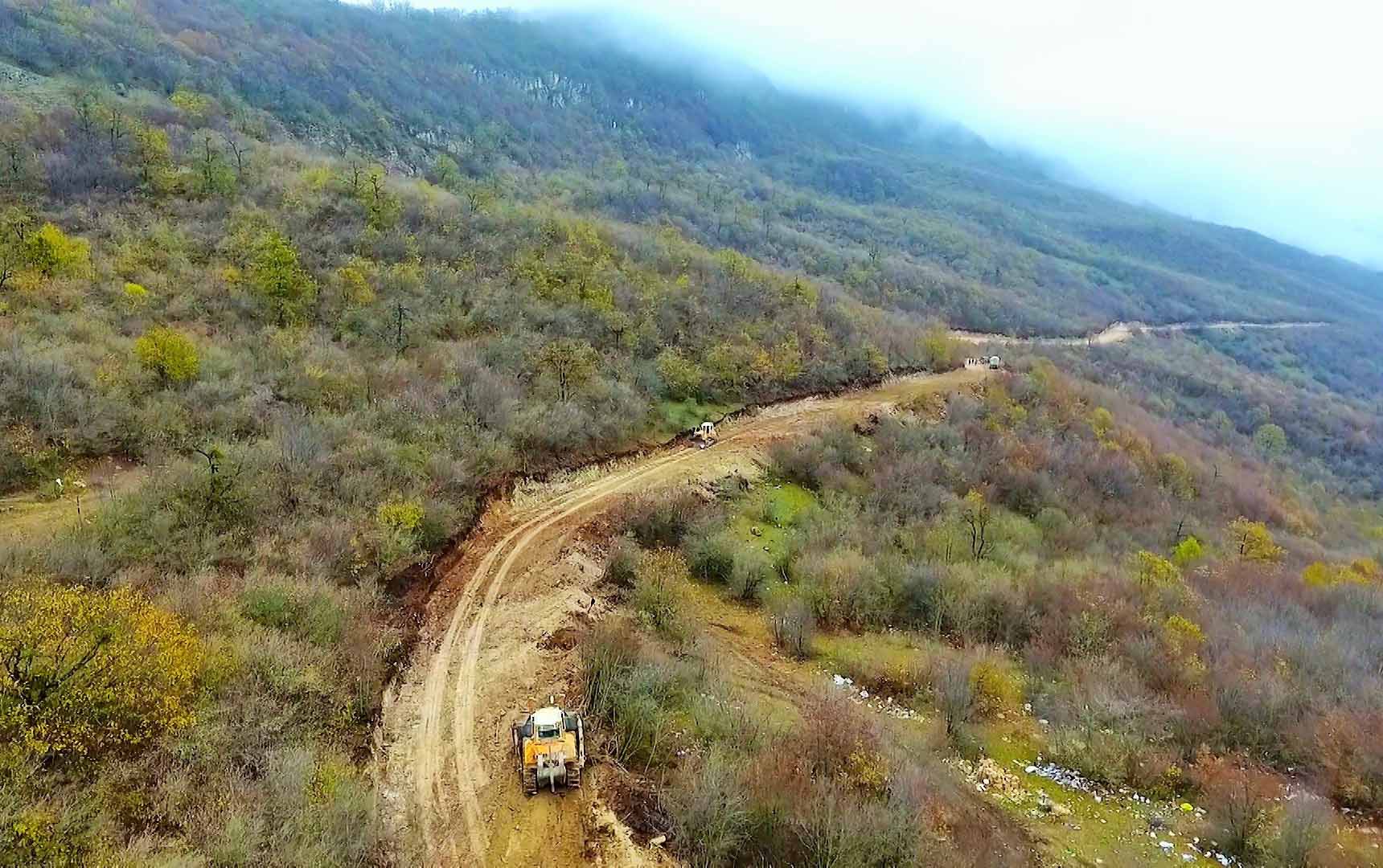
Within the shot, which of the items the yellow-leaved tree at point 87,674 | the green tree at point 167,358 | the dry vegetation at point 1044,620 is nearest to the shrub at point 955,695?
the dry vegetation at point 1044,620

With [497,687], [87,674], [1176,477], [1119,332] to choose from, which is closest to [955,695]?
[497,687]

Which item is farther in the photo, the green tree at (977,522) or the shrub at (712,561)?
the green tree at (977,522)

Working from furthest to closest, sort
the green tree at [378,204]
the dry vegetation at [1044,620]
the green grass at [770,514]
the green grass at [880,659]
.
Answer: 1. the green tree at [378,204]
2. the green grass at [770,514]
3. the green grass at [880,659]
4. the dry vegetation at [1044,620]

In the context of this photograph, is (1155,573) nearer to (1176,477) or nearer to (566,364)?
(1176,477)

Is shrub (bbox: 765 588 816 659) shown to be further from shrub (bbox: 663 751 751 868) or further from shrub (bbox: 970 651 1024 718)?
shrub (bbox: 663 751 751 868)

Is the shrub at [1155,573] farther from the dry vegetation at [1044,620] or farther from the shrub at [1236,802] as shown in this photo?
the shrub at [1236,802]

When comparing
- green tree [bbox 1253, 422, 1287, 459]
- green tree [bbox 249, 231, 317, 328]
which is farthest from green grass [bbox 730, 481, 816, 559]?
green tree [bbox 1253, 422, 1287, 459]
